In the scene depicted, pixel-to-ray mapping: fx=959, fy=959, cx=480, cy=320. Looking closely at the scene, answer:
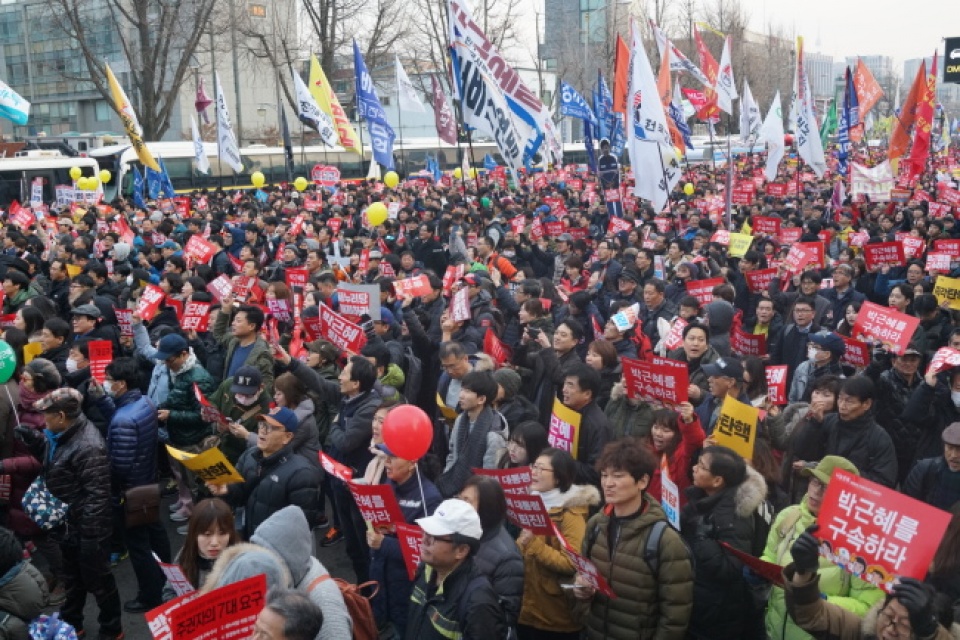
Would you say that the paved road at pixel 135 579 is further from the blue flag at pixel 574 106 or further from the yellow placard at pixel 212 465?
the blue flag at pixel 574 106

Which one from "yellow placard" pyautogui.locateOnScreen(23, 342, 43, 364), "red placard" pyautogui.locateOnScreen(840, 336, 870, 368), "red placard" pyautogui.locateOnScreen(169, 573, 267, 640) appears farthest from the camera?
"yellow placard" pyautogui.locateOnScreen(23, 342, 43, 364)

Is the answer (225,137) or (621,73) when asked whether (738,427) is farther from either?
(225,137)

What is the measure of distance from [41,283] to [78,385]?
19.6 feet

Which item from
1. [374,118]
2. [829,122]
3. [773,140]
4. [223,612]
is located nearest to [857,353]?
[223,612]

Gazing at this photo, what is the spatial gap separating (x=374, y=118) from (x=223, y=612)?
542 inches

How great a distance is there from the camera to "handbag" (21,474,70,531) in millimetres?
5469

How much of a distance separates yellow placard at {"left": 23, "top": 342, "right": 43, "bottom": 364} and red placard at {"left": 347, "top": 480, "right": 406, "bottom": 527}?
4.46 metres

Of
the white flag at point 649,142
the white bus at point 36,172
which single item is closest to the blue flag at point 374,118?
the white flag at point 649,142

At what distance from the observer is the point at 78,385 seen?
7031 millimetres

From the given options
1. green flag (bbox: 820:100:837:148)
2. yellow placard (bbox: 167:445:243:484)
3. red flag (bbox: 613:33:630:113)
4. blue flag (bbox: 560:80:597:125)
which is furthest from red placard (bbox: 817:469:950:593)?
green flag (bbox: 820:100:837:148)

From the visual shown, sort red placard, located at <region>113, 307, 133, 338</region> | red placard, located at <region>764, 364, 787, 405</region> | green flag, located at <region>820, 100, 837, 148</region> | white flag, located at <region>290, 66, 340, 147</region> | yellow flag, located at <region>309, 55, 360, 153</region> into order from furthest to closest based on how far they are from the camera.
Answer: green flag, located at <region>820, 100, 837, 148</region> < yellow flag, located at <region>309, 55, 360, 153</region> < white flag, located at <region>290, 66, 340, 147</region> < red placard, located at <region>113, 307, 133, 338</region> < red placard, located at <region>764, 364, 787, 405</region>

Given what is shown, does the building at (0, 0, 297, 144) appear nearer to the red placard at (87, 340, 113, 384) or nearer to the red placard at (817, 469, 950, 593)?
the red placard at (87, 340, 113, 384)

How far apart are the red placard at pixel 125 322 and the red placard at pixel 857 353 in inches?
255

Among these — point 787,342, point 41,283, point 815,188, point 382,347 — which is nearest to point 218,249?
point 41,283
